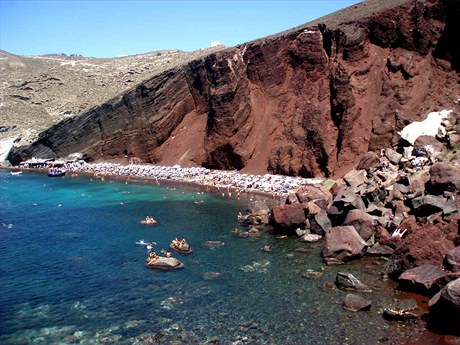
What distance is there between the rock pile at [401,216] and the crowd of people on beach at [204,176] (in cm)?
1096

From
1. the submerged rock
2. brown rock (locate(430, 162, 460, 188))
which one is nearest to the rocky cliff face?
brown rock (locate(430, 162, 460, 188))

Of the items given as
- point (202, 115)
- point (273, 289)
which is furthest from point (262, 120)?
point (273, 289)

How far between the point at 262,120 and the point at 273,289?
41874 mm

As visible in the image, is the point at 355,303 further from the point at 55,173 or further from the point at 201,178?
the point at 55,173

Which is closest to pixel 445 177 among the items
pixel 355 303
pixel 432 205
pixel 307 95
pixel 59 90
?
pixel 432 205

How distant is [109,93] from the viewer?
4392 inches

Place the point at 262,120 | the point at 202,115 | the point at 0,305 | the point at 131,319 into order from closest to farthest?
the point at 131,319, the point at 0,305, the point at 262,120, the point at 202,115

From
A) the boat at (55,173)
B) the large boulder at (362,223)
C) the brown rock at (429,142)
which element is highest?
the brown rock at (429,142)

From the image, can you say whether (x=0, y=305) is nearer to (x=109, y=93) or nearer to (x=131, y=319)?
(x=131, y=319)

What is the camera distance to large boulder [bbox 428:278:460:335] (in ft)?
56.7

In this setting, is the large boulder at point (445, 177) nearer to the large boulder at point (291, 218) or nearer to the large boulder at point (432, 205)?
the large boulder at point (432, 205)

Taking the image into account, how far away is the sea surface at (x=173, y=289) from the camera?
18281 mm

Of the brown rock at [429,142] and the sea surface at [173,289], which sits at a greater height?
the brown rock at [429,142]

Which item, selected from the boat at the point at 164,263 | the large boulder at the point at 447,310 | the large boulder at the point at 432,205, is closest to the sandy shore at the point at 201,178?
the large boulder at the point at 432,205
